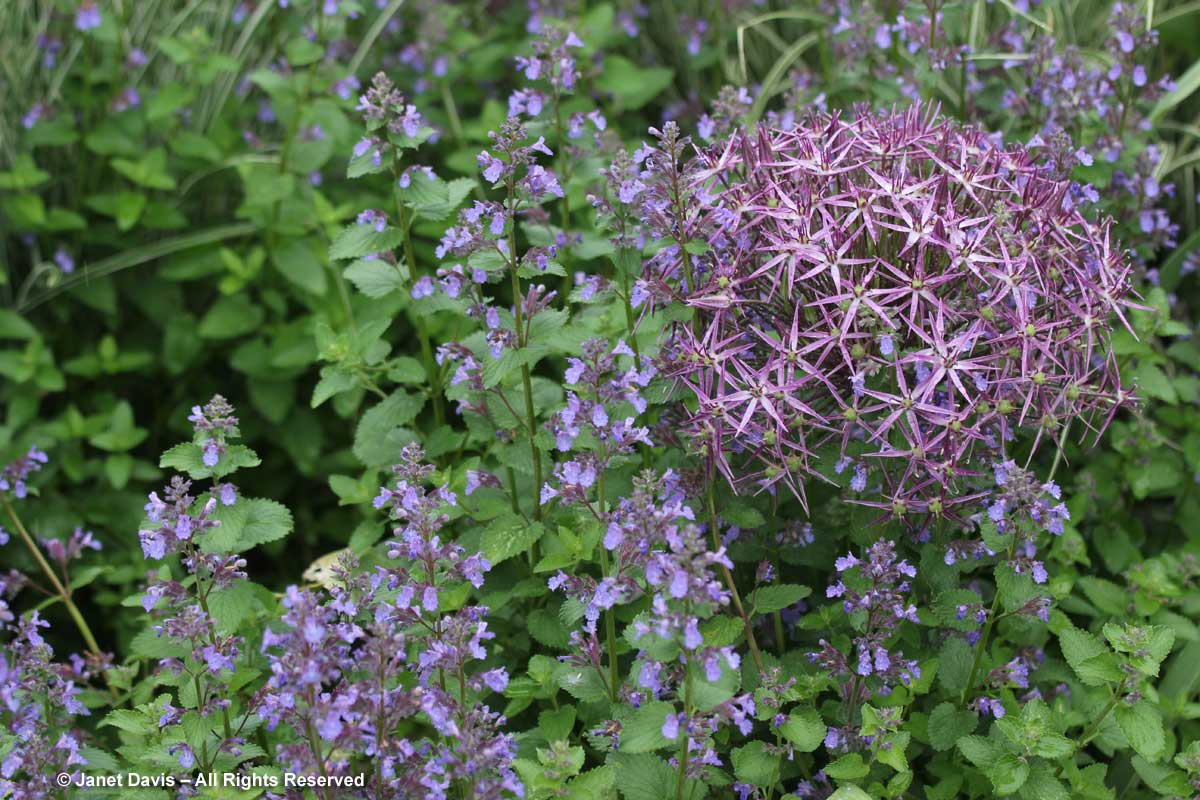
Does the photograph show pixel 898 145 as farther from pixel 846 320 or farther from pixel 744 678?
pixel 744 678

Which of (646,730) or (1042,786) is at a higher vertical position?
(646,730)

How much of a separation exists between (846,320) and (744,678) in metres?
0.72

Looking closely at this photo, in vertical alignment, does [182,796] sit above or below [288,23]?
below

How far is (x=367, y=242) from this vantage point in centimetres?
259

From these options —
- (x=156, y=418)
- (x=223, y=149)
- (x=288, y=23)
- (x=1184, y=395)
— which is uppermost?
(x=288, y=23)

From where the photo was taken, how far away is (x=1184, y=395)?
309 centimetres

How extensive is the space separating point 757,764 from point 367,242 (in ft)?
4.30

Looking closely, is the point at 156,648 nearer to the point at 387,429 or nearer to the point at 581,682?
the point at 387,429

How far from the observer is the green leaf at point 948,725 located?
229 cm

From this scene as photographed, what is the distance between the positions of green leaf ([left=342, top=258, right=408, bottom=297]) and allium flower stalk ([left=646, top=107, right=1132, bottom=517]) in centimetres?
62

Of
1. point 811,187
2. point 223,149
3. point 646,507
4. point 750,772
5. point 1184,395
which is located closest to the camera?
point 646,507

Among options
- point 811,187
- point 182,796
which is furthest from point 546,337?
point 182,796

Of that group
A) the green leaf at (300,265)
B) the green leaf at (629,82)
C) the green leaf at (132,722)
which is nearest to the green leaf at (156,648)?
the green leaf at (132,722)

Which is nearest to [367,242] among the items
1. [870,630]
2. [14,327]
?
[870,630]
